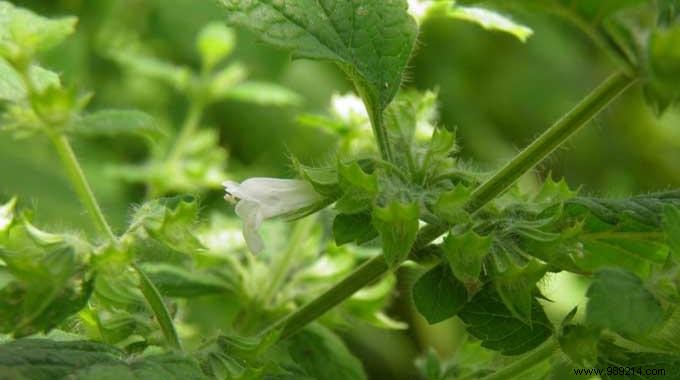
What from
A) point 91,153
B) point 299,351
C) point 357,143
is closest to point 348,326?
point 299,351

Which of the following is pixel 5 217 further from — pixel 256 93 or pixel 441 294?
pixel 256 93

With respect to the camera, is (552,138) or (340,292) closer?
(552,138)

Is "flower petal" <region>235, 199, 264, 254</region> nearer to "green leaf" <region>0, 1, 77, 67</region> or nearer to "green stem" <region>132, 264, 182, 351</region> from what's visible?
"green stem" <region>132, 264, 182, 351</region>

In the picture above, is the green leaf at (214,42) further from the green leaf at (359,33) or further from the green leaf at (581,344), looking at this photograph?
the green leaf at (581,344)

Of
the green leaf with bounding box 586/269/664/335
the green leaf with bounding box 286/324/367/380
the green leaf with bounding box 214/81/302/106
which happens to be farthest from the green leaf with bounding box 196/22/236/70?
the green leaf with bounding box 586/269/664/335

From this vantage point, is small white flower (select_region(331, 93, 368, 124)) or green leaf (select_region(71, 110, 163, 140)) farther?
small white flower (select_region(331, 93, 368, 124))

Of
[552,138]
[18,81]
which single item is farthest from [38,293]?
[552,138]
